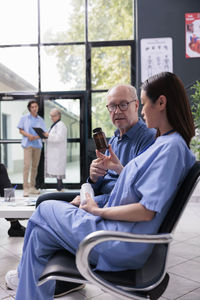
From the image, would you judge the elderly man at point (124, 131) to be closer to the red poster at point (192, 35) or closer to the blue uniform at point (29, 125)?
the blue uniform at point (29, 125)

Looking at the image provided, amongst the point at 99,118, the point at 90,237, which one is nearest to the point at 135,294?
the point at 90,237

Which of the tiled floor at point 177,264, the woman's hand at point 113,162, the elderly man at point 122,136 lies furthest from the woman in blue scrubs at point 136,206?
the tiled floor at point 177,264

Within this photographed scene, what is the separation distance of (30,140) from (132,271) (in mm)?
4861

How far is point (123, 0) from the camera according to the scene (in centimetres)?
657

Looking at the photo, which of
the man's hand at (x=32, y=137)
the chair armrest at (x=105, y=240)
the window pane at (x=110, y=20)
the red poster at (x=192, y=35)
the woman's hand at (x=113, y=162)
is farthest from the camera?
the window pane at (x=110, y=20)

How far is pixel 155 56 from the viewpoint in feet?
20.7

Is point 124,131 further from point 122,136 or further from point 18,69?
point 18,69

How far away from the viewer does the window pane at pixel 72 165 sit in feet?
21.6

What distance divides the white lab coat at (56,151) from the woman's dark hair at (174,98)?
15.4 feet

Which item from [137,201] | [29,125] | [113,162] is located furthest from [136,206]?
[29,125]

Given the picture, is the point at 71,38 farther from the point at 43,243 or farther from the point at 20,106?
the point at 43,243

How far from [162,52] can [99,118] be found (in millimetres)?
1739

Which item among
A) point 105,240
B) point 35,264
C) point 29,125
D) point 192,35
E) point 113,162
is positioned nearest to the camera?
point 105,240

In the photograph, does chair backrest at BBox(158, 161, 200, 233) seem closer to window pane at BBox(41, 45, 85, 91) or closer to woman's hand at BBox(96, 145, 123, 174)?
woman's hand at BBox(96, 145, 123, 174)
